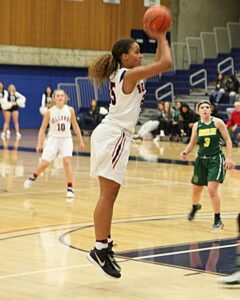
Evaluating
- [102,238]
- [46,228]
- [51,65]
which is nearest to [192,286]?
[102,238]

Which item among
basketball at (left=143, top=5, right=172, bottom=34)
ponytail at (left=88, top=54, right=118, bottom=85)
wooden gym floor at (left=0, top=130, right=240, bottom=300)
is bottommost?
wooden gym floor at (left=0, top=130, right=240, bottom=300)

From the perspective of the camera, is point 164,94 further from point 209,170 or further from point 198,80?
point 209,170

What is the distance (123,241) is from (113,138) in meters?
2.38

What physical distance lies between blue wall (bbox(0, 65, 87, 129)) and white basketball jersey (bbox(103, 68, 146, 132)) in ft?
90.2

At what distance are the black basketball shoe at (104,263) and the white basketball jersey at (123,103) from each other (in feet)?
3.64

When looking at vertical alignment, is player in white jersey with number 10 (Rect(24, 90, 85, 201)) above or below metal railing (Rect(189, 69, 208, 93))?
below

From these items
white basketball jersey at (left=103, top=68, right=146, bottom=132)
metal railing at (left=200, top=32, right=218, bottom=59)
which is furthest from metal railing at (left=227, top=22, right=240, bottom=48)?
white basketball jersey at (left=103, top=68, right=146, bottom=132)

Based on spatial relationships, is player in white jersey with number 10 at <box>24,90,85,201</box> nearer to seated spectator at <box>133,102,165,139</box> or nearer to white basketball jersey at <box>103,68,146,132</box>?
white basketball jersey at <box>103,68,146,132</box>

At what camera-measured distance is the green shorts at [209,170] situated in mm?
10969

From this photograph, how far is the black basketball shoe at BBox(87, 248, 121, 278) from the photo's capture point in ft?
24.2

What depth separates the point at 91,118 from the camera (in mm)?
32000

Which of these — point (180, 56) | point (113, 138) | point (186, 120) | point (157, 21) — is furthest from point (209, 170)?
point (180, 56)

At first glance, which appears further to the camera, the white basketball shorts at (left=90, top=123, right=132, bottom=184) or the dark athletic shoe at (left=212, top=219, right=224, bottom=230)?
the dark athletic shoe at (left=212, top=219, right=224, bottom=230)

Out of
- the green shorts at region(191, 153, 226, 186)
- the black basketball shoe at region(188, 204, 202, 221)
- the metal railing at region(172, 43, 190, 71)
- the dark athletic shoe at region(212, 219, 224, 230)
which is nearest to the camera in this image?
the dark athletic shoe at region(212, 219, 224, 230)
